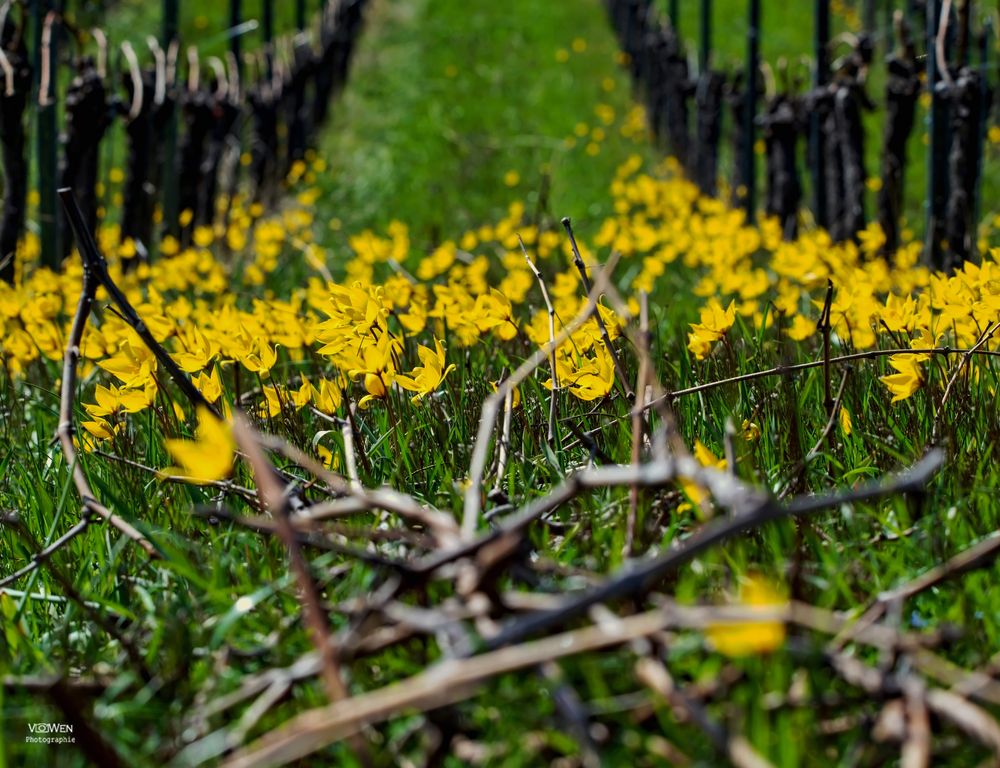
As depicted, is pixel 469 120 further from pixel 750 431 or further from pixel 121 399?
pixel 121 399

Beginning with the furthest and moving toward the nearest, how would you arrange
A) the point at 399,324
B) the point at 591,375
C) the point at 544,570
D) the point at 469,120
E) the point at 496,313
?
the point at 469,120 → the point at 399,324 → the point at 496,313 → the point at 591,375 → the point at 544,570

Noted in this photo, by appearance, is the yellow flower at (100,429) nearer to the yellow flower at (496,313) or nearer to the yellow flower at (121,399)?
the yellow flower at (121,399)

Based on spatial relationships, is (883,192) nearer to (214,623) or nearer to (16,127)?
(16,127)

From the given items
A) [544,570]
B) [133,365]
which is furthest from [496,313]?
[544,570]

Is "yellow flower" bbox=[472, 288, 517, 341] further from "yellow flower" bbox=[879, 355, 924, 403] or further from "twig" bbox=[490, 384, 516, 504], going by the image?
"yellow flower" bbox=[879, 355, 924, 403]

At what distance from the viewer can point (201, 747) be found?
986mm

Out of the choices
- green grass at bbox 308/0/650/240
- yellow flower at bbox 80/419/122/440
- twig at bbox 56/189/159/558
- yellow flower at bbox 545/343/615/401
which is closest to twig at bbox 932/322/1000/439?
yellow flower at bbox 545/343/615/401

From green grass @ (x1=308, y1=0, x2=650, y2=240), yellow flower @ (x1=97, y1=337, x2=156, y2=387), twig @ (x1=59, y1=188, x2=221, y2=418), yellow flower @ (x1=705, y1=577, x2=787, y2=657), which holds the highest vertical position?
twig @ (x1=59, y1=188, x2=221, y2=418)

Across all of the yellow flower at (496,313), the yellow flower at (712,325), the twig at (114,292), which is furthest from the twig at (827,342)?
the twig at (114,292)

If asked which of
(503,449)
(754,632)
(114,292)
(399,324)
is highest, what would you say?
(114,292)

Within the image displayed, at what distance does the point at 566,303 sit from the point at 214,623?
73.5 inches

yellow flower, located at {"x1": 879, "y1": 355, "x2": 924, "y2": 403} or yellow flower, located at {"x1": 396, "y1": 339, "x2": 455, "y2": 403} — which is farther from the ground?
yellow flower, located at {"x1": 396, "y1": 339, "x2": 455, "y2": 403}

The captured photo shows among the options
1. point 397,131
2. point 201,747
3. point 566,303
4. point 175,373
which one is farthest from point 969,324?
point 397,131

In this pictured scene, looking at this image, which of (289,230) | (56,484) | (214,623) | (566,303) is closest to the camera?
(214,623)
